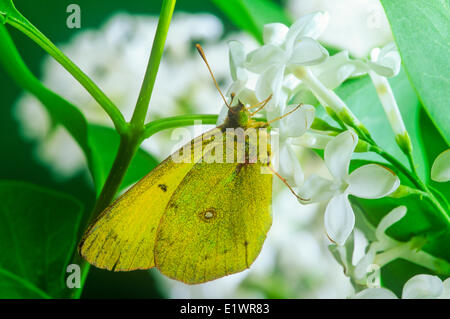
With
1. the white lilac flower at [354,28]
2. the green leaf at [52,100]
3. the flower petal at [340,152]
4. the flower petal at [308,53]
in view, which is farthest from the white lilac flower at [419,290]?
the white lilac flower at [354,28]

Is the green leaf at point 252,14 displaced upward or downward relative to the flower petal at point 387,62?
upward

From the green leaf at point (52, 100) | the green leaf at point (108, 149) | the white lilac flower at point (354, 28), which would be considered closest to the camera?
the green leaf at point (52, 100)

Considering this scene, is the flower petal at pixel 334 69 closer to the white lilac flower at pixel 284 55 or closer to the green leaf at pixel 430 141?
the white lilac flower at pixel 284 55

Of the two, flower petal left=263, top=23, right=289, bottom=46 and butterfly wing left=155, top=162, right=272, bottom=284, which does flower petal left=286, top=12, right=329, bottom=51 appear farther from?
butterfly wing left=155, top=162, right=272, bottom=284

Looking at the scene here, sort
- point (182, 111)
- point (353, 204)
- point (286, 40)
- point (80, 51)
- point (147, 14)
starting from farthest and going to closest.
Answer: point (147, 14), point (80, 51), point (182, 111), point (353, 204), point (286, 40)

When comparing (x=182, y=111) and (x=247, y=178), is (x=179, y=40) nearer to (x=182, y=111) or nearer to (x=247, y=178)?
(x=182, y=111)

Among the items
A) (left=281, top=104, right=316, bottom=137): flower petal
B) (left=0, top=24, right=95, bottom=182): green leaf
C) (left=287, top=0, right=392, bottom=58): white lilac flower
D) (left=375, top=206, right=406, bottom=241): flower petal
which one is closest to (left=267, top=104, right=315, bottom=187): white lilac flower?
(left=281, top=104, right=316, bottom=137): flower petal

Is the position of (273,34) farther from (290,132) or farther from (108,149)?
(108,149)
